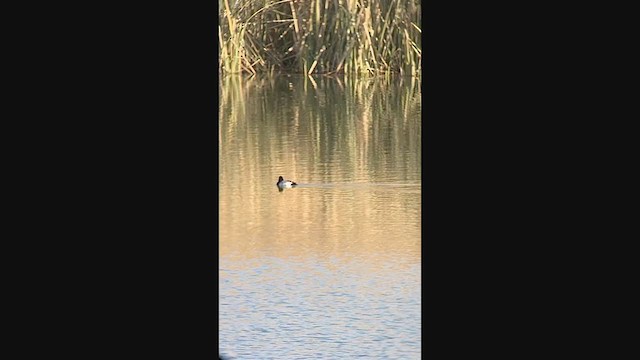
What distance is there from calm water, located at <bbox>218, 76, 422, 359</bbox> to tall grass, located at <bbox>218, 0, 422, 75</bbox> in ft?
5.92

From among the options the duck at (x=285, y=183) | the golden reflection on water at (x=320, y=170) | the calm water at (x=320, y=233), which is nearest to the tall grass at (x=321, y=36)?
the golden reflection on water at (x=320, y=170)

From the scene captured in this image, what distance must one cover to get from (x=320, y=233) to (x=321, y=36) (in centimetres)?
607

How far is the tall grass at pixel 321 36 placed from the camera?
33.4ft

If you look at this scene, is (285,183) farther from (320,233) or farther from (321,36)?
(321,36)

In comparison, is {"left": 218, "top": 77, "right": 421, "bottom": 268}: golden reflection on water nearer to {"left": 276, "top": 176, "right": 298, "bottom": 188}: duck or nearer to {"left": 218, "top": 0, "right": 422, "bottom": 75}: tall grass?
{"left": 276, "top": 176, "right": 298, "bottom": 188}: duck

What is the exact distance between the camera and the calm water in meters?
3.12

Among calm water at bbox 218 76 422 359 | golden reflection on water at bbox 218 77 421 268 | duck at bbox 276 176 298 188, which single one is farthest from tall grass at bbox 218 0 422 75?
duck at bbox 276 176 298 188

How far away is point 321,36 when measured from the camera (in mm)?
10312

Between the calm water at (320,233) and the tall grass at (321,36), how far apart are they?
1805mm

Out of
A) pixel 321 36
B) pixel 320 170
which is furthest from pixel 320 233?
pixel 321 36

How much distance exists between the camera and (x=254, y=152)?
6398mm
